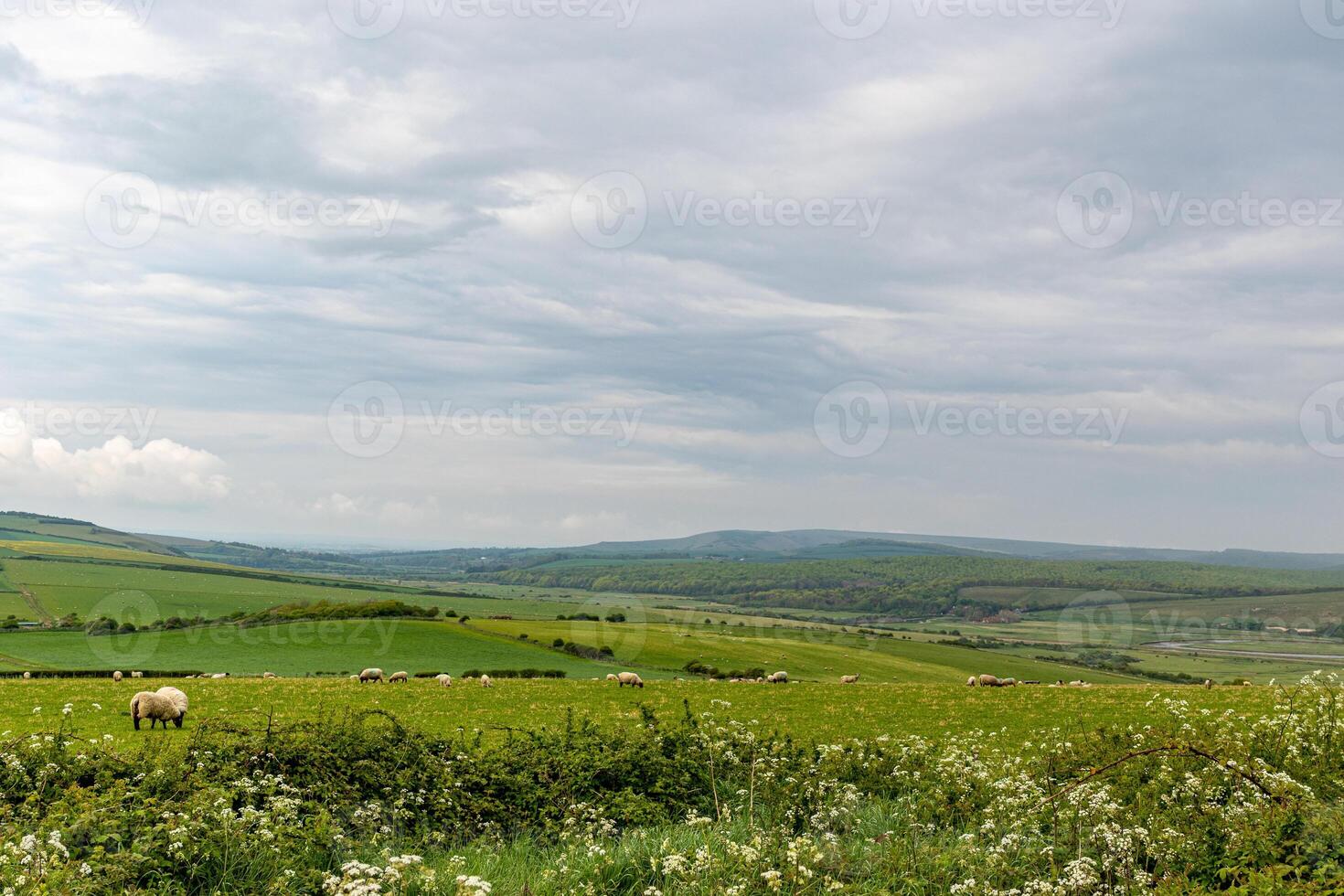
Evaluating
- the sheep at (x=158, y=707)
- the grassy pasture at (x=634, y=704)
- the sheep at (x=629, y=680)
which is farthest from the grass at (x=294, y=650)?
the sheep at (x=158, y=707)

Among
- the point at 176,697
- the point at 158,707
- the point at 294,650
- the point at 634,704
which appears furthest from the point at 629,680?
the point at 294,650

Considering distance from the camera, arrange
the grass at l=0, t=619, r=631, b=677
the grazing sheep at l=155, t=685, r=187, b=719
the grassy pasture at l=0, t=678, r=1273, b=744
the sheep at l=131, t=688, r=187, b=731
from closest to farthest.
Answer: the sheep at l=131, t=688, r=187, b=731
the grazing sheep at l=155, t=685, r=187, b=719
the grassy pasture at l=0, t=678, r=1273, b=744
the grass at l=0, t=619, r=631, b=677

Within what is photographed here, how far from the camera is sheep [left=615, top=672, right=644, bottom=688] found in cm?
3899

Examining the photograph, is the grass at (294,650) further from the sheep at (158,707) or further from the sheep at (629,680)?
the sheep at (158,707)

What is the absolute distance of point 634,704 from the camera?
90.6 ft

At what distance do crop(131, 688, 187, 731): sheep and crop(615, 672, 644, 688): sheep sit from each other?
1911 cm

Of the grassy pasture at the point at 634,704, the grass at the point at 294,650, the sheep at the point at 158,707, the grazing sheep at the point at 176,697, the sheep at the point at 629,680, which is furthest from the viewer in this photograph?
the grass at the point at 294,650

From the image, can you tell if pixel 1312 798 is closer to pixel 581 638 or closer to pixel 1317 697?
pixel 1317 697

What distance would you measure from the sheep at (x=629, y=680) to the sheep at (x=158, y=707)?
62.7 ft

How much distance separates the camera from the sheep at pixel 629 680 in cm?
3899

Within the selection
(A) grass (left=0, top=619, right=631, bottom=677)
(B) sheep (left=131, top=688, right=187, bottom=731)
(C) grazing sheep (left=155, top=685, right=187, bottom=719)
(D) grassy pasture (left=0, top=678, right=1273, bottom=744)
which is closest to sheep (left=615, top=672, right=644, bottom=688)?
(D) grassy pasture (left=0, top=678, right=1273, bottom=744)

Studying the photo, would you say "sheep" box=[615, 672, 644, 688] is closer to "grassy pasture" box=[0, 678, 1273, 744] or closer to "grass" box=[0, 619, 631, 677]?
"grassy pasture" box=[0, 678, 1273, 744]

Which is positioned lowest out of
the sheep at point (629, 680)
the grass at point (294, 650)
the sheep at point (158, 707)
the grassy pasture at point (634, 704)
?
the grass at point (294, 650)

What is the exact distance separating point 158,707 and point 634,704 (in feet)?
46.8
